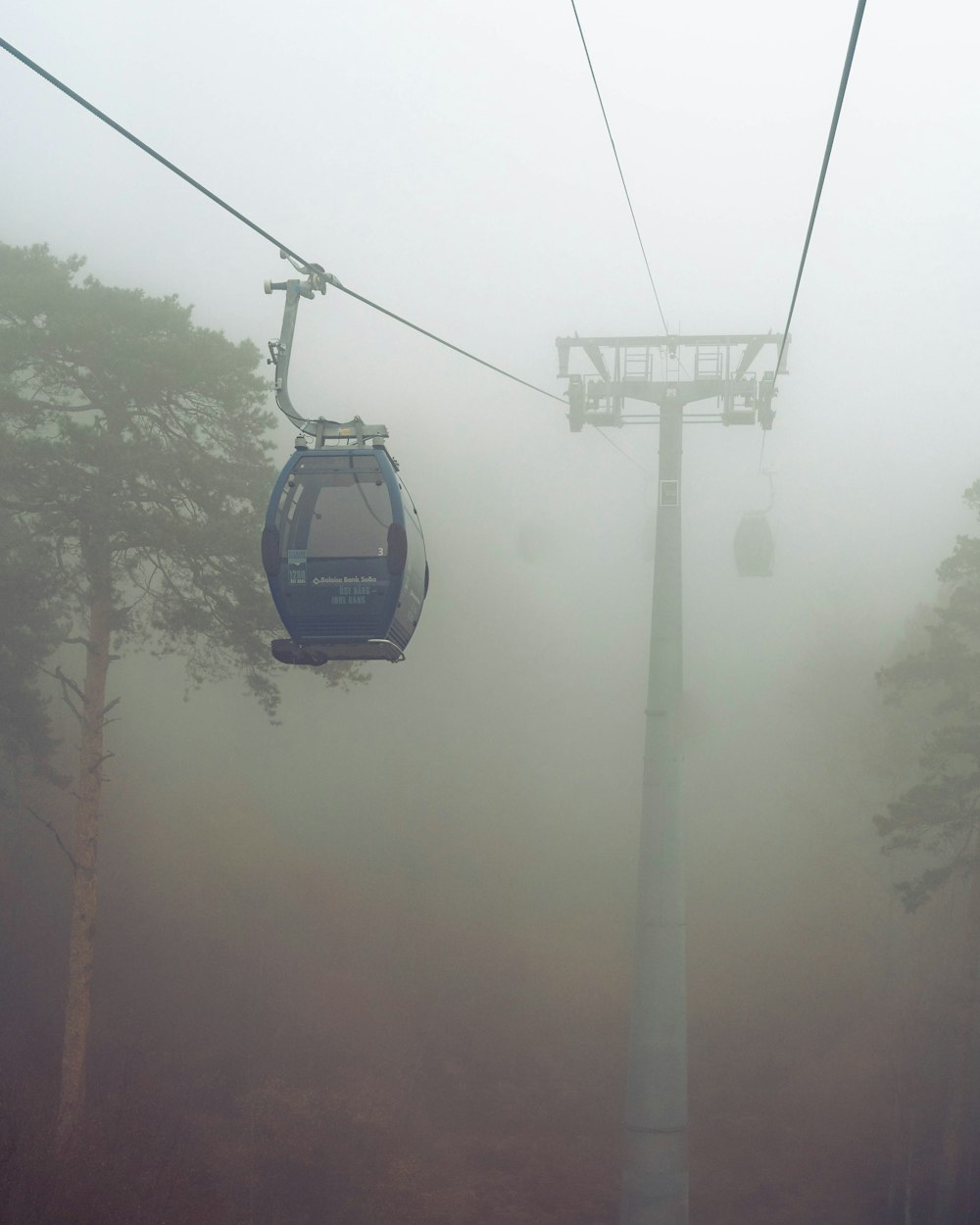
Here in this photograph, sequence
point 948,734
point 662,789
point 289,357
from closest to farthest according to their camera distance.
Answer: point 289,357 < point 662,789 < point 948,734

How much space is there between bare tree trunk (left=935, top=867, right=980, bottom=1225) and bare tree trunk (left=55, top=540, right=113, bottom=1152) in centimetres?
1421

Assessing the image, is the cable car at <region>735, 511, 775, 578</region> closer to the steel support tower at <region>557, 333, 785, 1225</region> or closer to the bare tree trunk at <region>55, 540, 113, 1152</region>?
the steel support tower at <region>557, 333, 785, 1225</region>

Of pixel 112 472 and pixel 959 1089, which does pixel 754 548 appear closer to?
pixel 112 472

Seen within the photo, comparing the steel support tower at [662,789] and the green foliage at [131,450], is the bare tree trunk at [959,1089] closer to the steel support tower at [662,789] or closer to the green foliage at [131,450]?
the steel support tower at [662,789]

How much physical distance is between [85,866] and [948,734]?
14.2 meters

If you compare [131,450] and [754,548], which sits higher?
[131,450]

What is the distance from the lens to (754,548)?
17.7 m

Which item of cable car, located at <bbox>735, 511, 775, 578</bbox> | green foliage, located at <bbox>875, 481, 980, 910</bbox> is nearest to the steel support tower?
cable car, located at <bbox>735, 511, 775, 578</bbox>

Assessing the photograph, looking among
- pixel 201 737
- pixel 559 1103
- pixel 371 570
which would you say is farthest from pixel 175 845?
pixel 371 570

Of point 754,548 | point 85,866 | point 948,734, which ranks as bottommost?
point 85,866

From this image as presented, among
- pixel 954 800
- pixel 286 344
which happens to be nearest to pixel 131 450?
pixel 286 344

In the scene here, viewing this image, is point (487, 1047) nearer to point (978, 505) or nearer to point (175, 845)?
point (175, 845)

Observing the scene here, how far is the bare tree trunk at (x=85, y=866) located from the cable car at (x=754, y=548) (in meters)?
9.81

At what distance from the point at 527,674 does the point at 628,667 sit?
411 cm
